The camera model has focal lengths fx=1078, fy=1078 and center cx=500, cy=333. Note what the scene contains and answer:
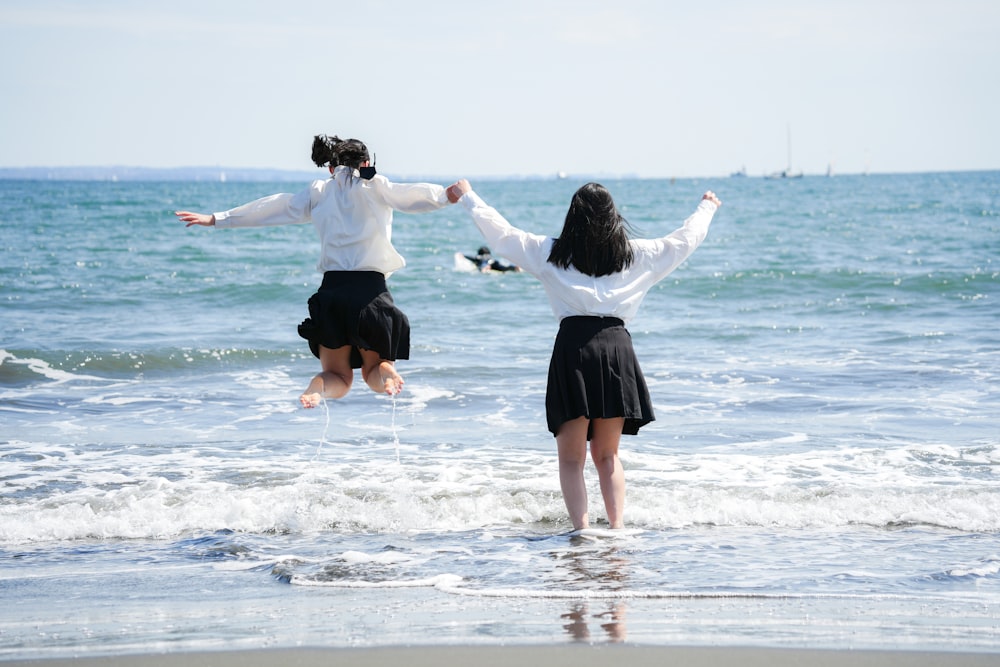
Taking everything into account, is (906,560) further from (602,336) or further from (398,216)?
(398,216)

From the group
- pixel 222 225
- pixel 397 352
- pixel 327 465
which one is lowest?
pixel 327 465

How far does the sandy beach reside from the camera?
155 inches

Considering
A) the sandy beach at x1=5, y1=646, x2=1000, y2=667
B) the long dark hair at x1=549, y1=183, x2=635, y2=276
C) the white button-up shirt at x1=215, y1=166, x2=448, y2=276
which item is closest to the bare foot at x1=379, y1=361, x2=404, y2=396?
the white button-up shirt at x1=215, y1=166, x2=448, y2=276

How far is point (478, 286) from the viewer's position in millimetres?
20875

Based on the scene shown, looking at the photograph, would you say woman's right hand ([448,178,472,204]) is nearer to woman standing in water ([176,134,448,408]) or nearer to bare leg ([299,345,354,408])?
woman standing in water ([176,134,448,408])

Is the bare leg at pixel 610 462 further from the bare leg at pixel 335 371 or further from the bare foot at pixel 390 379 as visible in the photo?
the bare leg at pixel 335 371

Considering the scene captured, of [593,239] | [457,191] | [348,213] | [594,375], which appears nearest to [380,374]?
[348,213]

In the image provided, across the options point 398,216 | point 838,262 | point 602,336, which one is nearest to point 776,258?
point 838,262

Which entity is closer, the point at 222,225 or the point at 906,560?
the point at 906,560

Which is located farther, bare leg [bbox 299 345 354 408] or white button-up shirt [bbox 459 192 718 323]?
bare leg [bbox 299 345 354 408]

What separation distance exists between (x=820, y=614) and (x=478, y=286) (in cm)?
1658

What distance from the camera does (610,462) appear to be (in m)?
5.78

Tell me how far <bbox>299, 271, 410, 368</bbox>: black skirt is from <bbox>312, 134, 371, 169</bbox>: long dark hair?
24.1 inches

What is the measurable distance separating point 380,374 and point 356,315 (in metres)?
0.37
